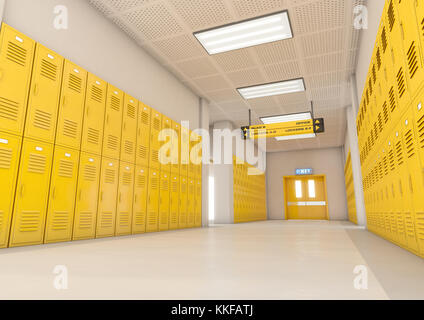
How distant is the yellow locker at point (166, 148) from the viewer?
6.13m

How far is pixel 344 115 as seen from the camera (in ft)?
32.8

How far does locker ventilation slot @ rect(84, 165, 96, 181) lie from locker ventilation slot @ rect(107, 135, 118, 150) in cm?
52

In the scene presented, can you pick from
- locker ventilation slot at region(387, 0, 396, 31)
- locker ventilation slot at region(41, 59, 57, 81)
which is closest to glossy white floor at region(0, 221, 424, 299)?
locker ventilation slot at region(387, 0, 396, 31)

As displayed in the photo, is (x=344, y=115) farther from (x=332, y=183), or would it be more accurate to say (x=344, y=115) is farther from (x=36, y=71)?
(x=36, y=71)

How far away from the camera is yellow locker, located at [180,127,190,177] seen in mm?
6988

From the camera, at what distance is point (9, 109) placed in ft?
10.5

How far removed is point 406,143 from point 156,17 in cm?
437

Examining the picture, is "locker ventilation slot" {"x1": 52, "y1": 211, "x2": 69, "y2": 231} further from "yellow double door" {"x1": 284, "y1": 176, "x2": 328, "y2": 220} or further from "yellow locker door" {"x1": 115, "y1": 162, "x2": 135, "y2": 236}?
"yellow double door" {"x1": 284, "y1": 176, "x2": 328, "y2": 220}

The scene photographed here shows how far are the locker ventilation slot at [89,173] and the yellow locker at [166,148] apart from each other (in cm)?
189

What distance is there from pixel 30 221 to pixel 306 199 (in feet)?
45.4

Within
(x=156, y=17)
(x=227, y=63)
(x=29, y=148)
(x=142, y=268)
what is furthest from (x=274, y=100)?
(x=142, y=268)

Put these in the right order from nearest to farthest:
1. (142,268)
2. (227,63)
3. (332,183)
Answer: (142,268) < (227,63) < (332,183)

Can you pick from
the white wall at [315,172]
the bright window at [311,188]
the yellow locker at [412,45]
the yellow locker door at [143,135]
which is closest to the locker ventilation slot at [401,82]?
the yellow locker at [412,45]

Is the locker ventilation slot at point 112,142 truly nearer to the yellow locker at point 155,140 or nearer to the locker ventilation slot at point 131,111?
the locker ventilation slot at point 131,111
